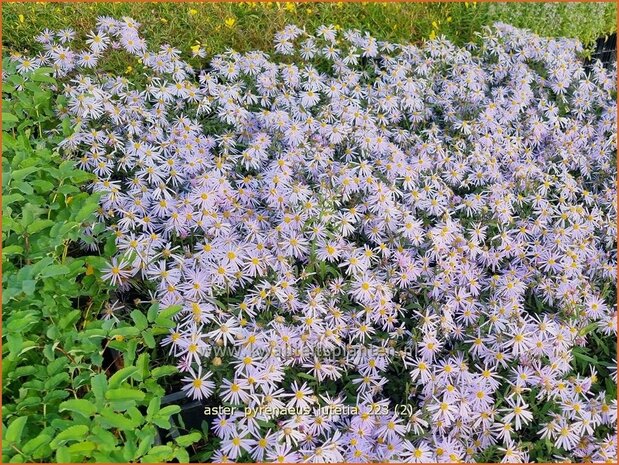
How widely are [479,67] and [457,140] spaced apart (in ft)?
1.67

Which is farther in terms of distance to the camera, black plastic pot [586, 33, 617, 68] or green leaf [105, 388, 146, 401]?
black plastic pot [586, 33, 617, 68]

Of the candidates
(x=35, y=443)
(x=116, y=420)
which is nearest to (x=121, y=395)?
(x=116, y=420)

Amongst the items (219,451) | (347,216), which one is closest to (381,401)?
(219,451)

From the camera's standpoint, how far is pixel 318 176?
1.75 meters

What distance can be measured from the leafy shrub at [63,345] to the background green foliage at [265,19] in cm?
93

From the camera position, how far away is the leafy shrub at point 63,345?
103 cm

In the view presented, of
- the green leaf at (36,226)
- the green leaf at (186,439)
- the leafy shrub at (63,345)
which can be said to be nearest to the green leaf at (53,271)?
the leafy shrub at (63,345)

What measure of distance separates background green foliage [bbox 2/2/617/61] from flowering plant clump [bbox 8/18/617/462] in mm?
180

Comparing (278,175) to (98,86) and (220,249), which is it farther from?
(98,86)

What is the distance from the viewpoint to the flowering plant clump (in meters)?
1.30

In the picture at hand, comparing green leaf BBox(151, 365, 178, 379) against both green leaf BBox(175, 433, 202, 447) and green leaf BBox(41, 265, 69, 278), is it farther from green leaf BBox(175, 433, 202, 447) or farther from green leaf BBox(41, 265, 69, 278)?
green leaf BBox(41, 265, 69, 278)

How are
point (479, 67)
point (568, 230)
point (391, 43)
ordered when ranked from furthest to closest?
1. point (391, 43)
2. point (479, 67)
3. point (568, 230)

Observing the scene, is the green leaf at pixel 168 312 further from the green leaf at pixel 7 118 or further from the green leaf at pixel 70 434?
the green leaf at pixel 7 118

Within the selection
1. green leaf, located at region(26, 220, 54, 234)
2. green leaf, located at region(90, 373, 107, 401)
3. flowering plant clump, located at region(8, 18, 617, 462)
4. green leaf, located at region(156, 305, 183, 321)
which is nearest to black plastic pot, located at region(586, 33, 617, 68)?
flowering plant clump, located at region(8, 18, 617, 462)
